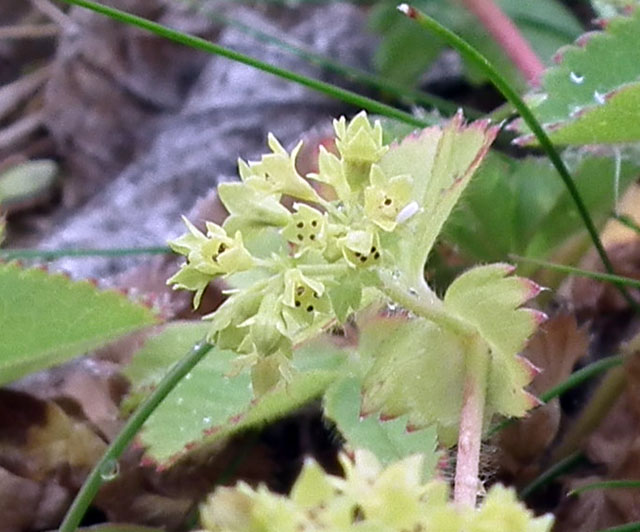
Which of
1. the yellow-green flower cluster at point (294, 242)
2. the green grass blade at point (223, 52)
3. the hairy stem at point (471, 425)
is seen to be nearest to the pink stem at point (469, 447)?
the hairy stem at point (471, 425)

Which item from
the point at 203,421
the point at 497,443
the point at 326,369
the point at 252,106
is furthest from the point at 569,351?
the point at 252,106

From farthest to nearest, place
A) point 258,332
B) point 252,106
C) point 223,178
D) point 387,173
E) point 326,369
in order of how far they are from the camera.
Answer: point 252,106 → point 223,178 → point 326,369 → point 387,173 → point 258,332

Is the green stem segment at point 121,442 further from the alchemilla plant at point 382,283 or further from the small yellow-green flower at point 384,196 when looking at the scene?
the small yellow-green flower at point 384,196

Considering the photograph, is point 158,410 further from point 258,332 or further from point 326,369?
point 258,332

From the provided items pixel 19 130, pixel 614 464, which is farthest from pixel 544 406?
pixel 19 130

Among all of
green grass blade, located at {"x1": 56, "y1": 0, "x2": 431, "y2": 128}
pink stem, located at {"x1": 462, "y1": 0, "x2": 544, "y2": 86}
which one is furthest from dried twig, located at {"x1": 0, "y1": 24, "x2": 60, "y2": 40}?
green grass blade, located at {"x1": 56, "y1": 0, "x2": 431, "y2": 128}

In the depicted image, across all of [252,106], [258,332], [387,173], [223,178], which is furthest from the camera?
A: [252,106]
